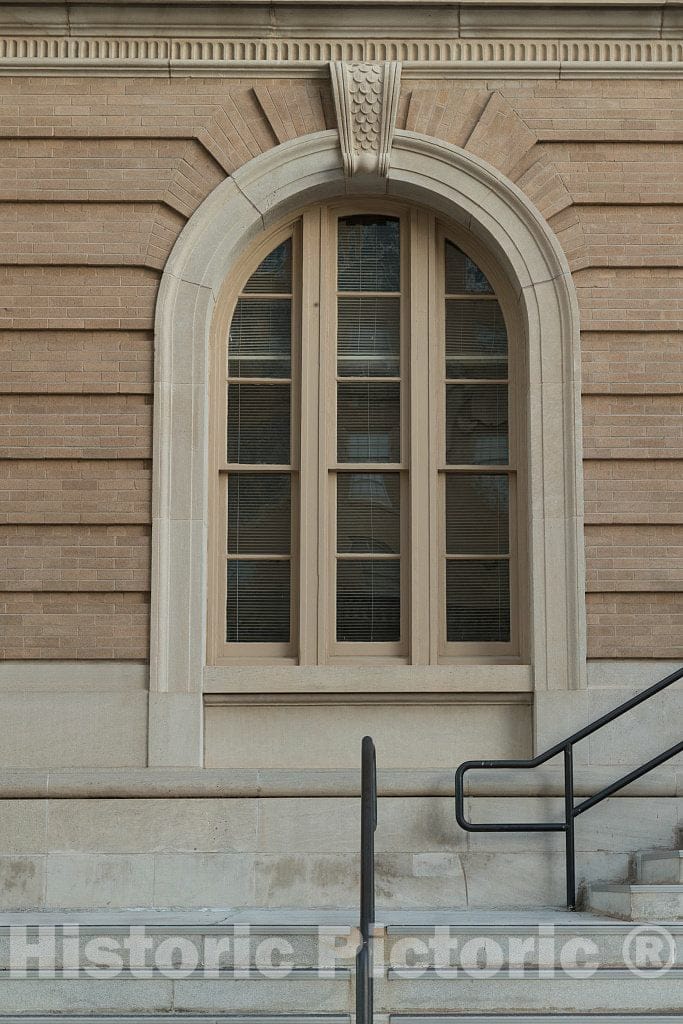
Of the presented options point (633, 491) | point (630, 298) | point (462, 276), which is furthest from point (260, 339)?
Result: point (633, 491)

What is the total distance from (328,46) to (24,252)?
2.78m

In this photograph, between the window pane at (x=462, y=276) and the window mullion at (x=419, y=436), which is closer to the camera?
the window mullion at (x=419, y=436)

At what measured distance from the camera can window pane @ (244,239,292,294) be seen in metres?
9.77

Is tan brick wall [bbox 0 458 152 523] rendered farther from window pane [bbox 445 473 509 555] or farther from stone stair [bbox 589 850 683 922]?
stone stair [bbox 589 850 683 922]

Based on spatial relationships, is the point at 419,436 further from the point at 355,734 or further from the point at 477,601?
the point at 355,734

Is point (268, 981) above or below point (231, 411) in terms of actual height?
below

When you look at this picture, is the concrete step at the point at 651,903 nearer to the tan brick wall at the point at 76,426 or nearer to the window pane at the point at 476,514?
the window pane at the point at 476,514

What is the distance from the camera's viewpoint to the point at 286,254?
9.84 meters

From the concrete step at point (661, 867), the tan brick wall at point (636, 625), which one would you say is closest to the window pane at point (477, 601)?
the tan brick wall at point (636, 625)

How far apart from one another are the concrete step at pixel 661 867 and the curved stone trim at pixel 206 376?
132 cm

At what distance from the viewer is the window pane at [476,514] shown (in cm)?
947

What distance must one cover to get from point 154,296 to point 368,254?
1736 mm


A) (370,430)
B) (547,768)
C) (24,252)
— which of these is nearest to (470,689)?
(547,768)

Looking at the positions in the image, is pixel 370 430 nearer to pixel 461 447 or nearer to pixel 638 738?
pixel 461 447
